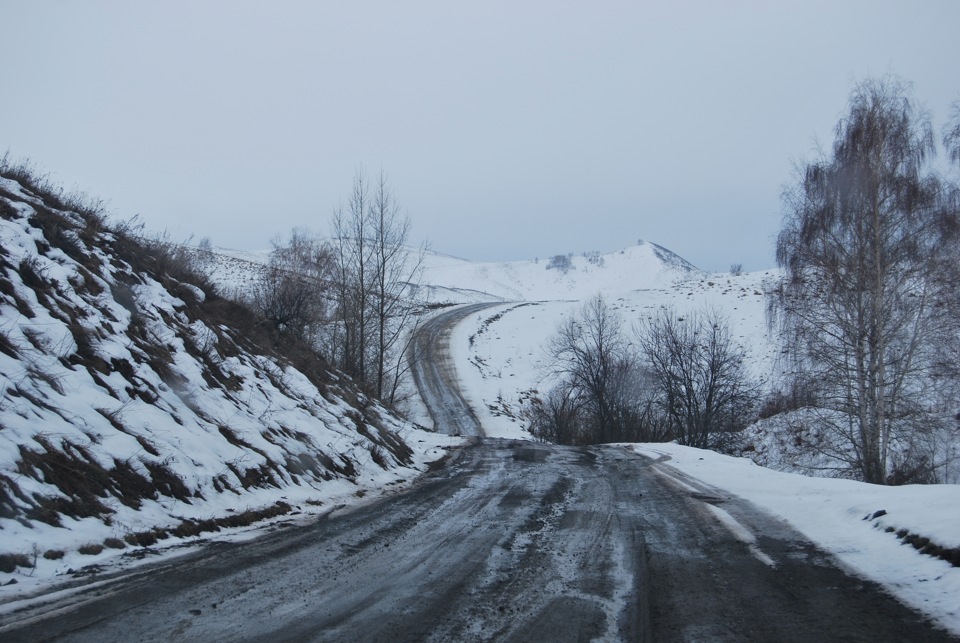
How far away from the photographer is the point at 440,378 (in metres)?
36.7

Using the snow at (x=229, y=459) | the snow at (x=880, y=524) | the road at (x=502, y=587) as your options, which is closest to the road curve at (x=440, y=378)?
the snow at (x=229, y=459)

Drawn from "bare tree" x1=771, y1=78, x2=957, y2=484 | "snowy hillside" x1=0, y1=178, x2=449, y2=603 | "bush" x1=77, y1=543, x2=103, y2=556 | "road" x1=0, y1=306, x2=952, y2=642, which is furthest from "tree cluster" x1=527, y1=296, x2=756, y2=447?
"bush" x1=77, y1=543, x2=103, y2=556

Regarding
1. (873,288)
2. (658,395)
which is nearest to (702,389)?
(658,395)

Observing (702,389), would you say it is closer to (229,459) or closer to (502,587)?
(229,459)

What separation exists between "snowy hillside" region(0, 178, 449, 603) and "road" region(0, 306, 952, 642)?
2.67ft

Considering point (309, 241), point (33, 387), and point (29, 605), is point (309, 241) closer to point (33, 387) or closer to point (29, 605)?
point (33, 387)

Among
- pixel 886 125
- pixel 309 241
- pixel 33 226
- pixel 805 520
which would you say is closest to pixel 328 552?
pixel 805 520

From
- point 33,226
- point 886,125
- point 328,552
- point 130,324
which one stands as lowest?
point 328,552

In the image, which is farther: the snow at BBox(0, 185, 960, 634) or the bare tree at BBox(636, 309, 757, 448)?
the bare tree at BBox(636, 309, 757, 448)

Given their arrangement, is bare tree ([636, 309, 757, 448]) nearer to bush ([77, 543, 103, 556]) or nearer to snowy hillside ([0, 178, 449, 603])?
snowy hillside ([0, 178, 449, 603])

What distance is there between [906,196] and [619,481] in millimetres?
12146

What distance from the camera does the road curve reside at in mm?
28609

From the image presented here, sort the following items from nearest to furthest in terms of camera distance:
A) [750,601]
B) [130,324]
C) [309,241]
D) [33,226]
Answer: [750,601]
[130,324]
[33,226]
[309,241]

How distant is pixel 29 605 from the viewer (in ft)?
12.4
